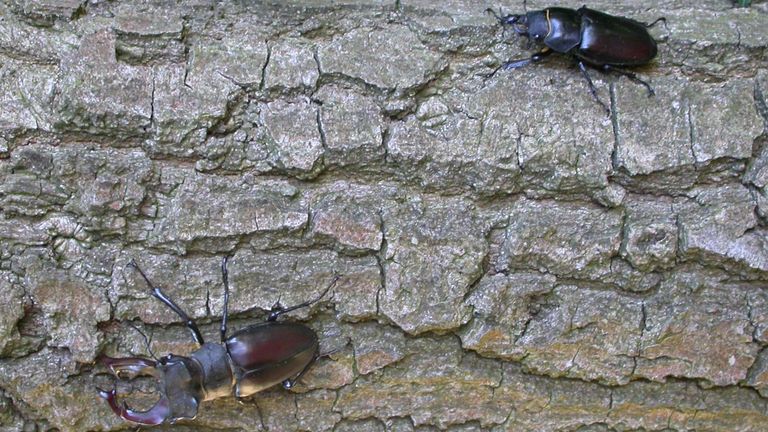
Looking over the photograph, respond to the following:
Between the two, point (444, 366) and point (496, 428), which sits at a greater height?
point (444, 366)

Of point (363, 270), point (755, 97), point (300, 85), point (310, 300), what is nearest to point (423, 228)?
point (363, 270)

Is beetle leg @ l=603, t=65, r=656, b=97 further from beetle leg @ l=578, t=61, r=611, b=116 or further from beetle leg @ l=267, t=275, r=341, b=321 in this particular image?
beetle leg @ l=267, t=275, r=341, b=321

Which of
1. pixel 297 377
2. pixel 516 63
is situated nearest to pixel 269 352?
pixel 297 377

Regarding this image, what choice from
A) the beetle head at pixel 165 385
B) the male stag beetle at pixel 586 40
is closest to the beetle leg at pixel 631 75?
the male stag beetle at pixel 586 40

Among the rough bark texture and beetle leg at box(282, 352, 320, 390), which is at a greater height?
the rough bark texture

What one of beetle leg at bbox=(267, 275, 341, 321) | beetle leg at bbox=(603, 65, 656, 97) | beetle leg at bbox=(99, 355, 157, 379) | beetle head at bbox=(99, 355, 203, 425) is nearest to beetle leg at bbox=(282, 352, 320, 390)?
beetle leg at bbox=(267, 275, 341, 321)

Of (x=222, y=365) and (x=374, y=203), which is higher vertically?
(x=374, y=203)

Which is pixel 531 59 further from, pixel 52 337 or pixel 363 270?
pixel 52 337

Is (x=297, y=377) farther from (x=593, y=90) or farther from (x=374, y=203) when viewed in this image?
(x=593, y=90)
